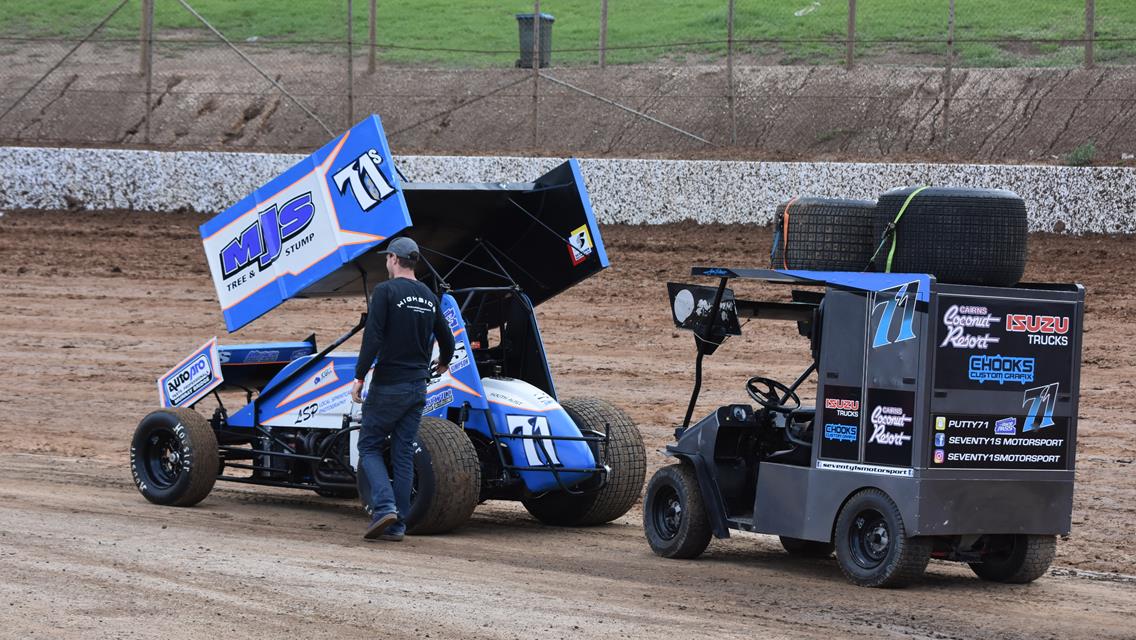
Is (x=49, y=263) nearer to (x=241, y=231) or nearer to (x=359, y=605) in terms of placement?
(x=241, y=231)

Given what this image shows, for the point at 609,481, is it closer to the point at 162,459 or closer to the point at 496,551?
the point at 496,551

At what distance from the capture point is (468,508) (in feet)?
31.2

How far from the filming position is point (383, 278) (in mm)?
10797

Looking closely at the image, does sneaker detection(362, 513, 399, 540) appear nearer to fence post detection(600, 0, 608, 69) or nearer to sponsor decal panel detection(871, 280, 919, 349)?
sponsor decal panel detection(871, 280, 919, 349)

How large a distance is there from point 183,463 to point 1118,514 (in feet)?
21.0

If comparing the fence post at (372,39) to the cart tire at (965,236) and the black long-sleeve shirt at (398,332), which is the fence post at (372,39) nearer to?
the black long-sleeve shirt at (398,332)

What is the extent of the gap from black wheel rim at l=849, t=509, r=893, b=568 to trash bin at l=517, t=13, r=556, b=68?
18.1 metres

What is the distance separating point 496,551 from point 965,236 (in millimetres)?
3250

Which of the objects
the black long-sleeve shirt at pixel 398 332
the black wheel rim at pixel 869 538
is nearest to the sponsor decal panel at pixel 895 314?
the black wheel rim at pixel 869 538

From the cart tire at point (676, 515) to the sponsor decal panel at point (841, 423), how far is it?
935mm

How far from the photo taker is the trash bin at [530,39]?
25562mm

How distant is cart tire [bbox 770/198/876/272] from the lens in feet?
28.5

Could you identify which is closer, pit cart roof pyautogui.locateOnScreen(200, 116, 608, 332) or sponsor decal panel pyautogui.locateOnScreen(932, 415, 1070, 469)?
sponsor decal panel pyautogui.locateOnScreen(932, 415, 1070, 469)

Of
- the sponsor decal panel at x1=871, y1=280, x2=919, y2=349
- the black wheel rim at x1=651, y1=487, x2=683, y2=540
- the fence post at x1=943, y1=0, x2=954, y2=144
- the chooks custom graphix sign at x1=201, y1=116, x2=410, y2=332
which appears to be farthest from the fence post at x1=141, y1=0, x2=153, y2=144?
the sponsor decal panel at x1=871, y1=280, x2=919, y2=349
